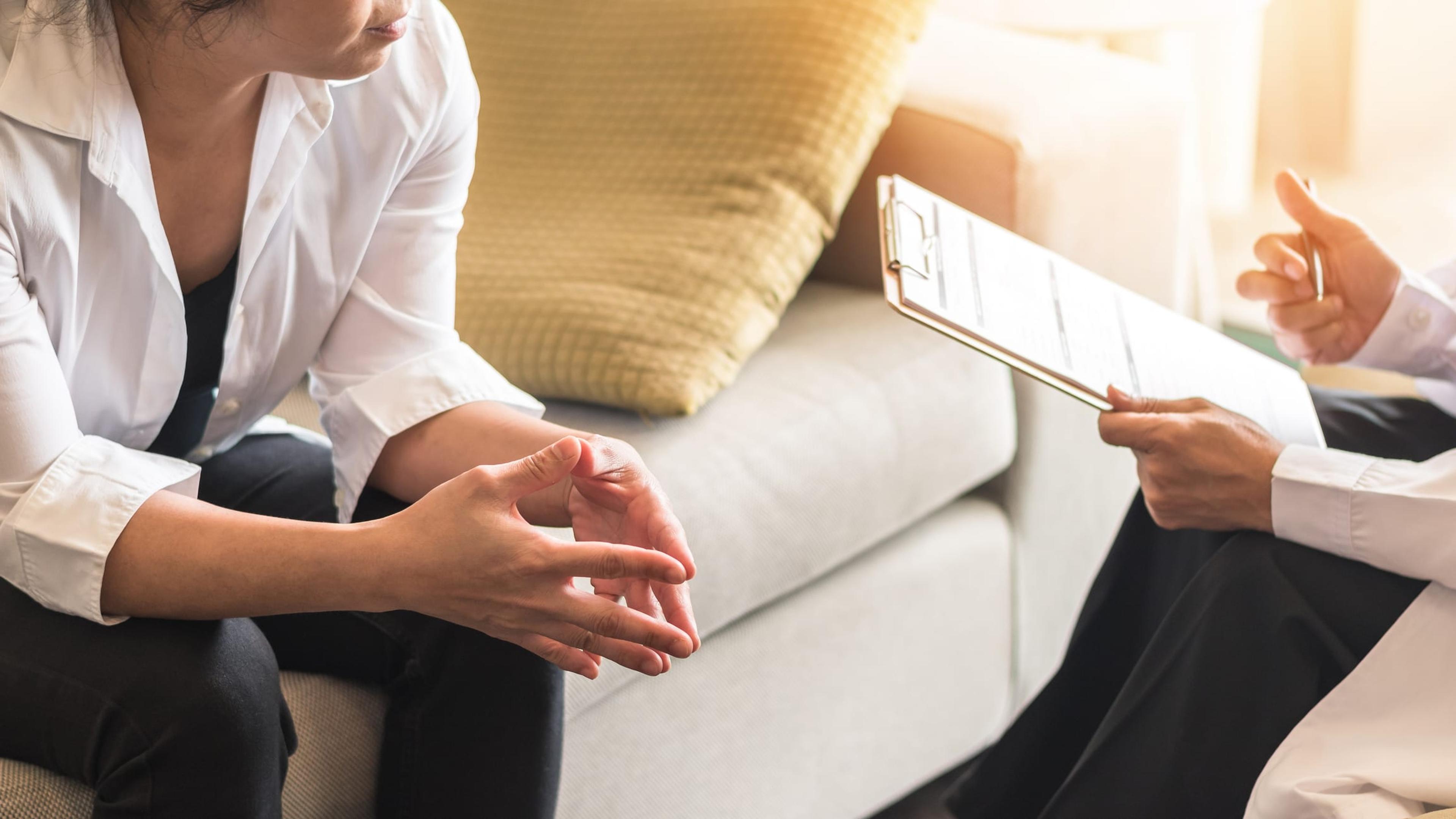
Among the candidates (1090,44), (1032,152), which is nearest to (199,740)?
(1032,152)

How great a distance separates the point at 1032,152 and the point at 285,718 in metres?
0.84

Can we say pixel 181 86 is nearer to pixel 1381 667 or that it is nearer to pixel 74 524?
pixel 74 524

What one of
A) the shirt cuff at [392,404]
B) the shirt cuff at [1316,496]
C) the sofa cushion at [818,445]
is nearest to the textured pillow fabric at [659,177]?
the sofa cushion at [818,445]

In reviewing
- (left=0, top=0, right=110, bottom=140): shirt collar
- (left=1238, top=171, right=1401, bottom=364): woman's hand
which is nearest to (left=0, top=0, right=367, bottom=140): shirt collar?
(left=0, top=0, right=110, bottom=140): shirt collar

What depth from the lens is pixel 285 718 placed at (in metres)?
0.83

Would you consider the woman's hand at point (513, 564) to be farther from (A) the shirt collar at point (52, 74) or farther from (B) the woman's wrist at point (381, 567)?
(A) the shirt collar at point (52, 74)

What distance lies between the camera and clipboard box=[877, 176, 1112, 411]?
2.85 ft

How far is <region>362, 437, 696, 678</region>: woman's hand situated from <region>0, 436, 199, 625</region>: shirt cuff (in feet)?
0.46

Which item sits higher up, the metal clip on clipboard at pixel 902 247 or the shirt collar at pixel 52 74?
the shirt collar at pixel 52 74

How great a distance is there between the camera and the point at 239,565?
2.43ft

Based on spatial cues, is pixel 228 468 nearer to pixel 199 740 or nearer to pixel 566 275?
pixel 199 740

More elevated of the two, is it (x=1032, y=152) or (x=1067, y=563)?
(x=1032, y=152)

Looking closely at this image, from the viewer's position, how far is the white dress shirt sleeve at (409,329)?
0.92m

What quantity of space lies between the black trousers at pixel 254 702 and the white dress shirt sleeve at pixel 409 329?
0.05 metres
